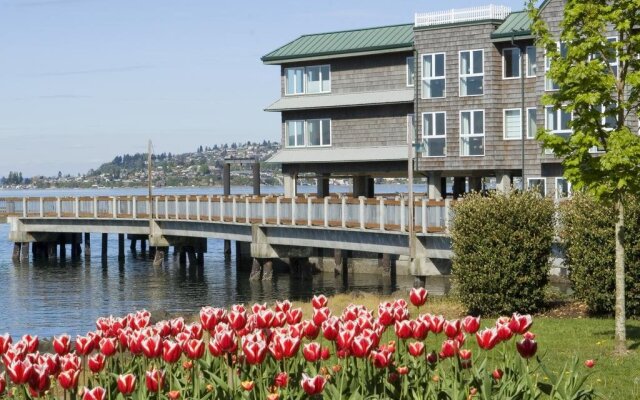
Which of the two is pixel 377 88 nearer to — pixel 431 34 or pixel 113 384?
pixel 431 34

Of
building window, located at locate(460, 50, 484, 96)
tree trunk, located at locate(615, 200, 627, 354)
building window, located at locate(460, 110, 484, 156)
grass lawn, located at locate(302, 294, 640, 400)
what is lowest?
grass lawn, located at locate(302, 294, 640, 400)

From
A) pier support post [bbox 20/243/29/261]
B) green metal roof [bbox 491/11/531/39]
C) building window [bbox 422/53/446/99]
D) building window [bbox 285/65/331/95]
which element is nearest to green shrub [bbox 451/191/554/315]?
green metal roof [bbox 491/11/531/39]

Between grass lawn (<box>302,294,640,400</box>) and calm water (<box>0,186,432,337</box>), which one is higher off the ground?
grass lawn (<box>302,294,640,400</box>)

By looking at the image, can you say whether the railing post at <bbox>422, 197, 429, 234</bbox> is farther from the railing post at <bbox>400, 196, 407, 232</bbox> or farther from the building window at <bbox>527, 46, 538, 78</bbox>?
the building window at <bbox>527, 46, 538, 78</bbox>

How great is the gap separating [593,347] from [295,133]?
4098 cm

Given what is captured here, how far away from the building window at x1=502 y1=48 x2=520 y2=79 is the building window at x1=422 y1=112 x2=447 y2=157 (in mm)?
3682

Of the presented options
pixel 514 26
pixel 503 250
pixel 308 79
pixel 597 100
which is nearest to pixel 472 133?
pixel 514 26

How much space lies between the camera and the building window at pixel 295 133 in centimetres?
6100

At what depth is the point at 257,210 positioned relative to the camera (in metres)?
55.8

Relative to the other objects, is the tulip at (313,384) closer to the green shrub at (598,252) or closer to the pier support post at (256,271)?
the green shrub at (598,252)

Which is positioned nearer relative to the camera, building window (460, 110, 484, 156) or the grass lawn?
the grass lawn

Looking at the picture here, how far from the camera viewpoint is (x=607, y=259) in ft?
87.2

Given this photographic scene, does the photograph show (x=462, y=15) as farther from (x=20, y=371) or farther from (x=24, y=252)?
(x=20, y=371)

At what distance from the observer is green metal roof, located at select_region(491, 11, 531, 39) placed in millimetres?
50406
